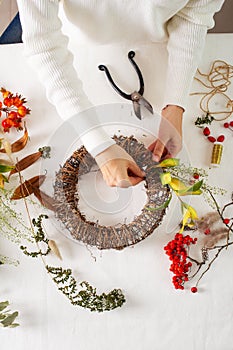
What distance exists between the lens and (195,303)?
1186mm

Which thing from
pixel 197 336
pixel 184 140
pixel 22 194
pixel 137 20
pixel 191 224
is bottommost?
pixel 197 336

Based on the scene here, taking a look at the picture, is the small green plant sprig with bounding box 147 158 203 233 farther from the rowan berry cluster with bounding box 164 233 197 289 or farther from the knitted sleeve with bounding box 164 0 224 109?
the knitted sleeve with bounding box 164 0 224 109

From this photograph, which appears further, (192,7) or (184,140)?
(184,140)

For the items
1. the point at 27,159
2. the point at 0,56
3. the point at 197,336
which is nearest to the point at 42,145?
the point at 27,159

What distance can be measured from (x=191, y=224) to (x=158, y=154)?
0.18 metres

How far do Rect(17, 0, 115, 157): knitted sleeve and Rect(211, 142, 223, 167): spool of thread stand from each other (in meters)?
0.27

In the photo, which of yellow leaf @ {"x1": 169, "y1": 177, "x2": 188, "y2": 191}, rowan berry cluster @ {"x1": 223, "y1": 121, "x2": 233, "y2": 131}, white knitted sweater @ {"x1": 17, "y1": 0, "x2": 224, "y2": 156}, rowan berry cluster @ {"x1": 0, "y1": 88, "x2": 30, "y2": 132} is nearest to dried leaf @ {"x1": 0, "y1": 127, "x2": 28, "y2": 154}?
rowan berry cluster @ {"x1": 0, "y1": 88, "x2": 30, "y2": 132}

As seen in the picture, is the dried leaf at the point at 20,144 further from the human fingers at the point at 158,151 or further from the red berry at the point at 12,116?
the human fingers at the point at 158,151

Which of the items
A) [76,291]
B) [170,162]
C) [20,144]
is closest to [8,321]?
[76,291]

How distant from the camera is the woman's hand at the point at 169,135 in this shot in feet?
3.76

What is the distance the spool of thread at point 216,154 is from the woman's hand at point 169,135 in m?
0.10

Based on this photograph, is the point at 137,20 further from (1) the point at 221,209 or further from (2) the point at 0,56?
(1) the point at 221,209

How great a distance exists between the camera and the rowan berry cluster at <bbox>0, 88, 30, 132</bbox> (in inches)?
46.8

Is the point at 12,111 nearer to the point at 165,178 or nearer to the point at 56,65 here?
the point at 56,65
